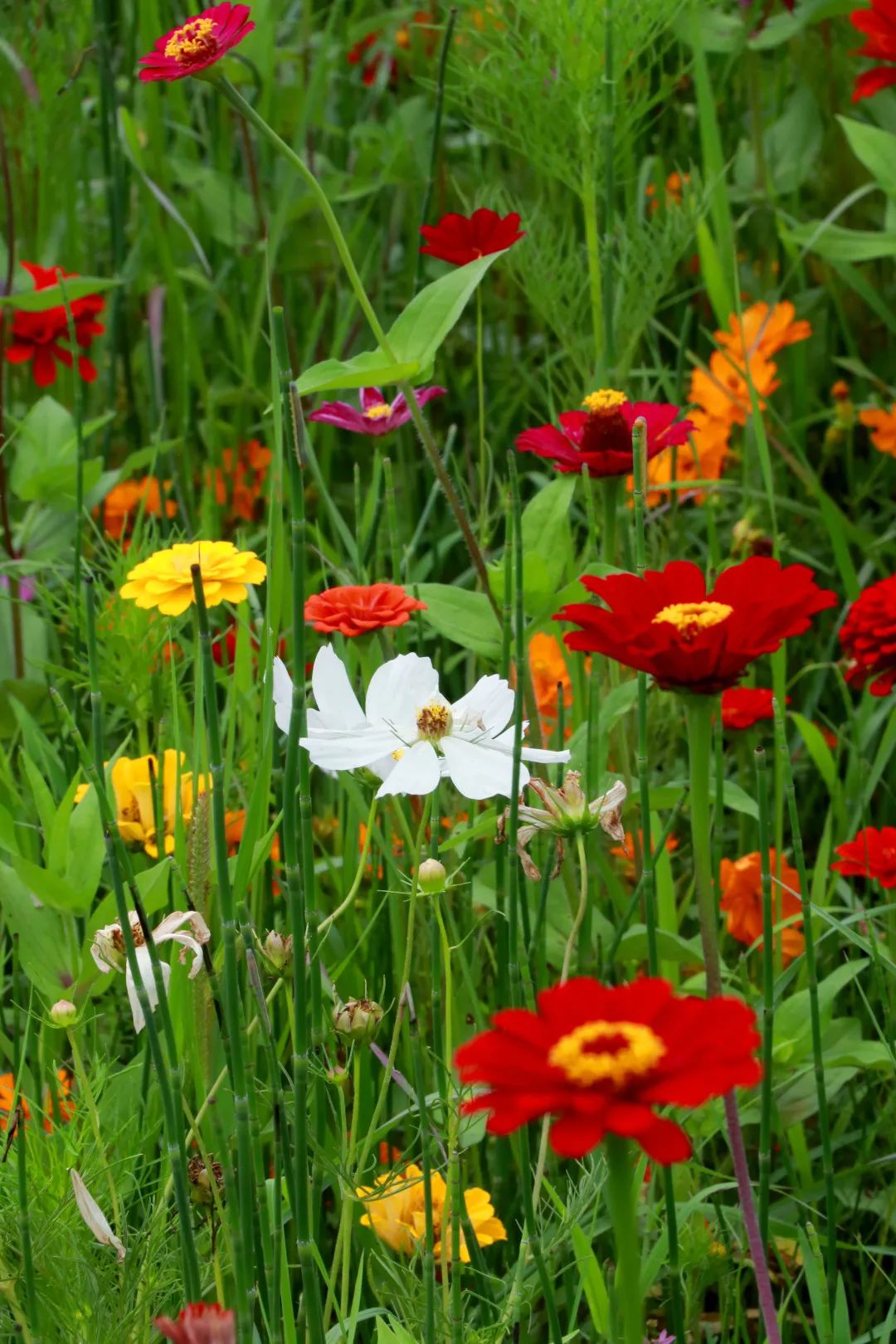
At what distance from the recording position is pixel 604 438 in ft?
2.74

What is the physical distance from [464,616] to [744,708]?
240 mm

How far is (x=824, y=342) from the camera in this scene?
5.09ft

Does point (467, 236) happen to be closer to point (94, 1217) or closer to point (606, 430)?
point (606, 430)

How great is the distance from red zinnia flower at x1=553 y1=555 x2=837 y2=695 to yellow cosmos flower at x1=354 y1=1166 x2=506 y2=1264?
258mm

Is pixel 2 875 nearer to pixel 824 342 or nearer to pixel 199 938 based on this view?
pixel 199 938

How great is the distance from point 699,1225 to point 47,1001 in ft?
1.09

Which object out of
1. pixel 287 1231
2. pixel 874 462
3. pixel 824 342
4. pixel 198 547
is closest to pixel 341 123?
pixel 824 342

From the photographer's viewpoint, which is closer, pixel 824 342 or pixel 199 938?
pixel 199 938

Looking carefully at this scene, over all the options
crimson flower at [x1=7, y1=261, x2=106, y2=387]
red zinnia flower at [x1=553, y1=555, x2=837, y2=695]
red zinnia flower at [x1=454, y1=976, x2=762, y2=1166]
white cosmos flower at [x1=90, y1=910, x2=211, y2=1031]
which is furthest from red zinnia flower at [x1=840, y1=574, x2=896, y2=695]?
crimson flower at [x1=7, y1=261, x2=106, y2=387]

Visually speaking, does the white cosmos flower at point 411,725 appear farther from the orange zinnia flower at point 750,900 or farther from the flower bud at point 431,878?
the orange zinnia flower at point 750,900

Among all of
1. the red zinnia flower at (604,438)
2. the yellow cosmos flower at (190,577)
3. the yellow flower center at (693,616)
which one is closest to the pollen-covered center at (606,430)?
the red zinnia flower at (604,438)

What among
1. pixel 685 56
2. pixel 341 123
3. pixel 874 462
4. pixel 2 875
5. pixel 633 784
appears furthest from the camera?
pixel 341 123

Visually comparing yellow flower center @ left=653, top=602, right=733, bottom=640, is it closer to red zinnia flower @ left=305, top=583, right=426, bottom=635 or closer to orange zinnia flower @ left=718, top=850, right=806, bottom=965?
red zinnia flower @ left=305, top=583, right=426, bottom=635

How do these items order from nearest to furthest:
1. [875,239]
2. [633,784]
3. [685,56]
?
[633,784] < [875,239] < [685,56]
